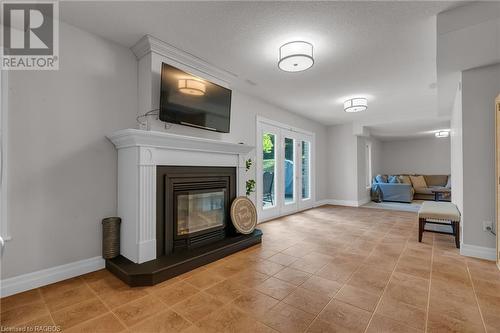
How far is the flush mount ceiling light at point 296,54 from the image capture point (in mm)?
2424

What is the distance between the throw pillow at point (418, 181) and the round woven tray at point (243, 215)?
7976 mm

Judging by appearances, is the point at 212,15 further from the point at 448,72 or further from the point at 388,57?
the point at 448,72

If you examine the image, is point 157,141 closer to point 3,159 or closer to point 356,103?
point 3,159

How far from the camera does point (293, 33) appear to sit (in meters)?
2.33

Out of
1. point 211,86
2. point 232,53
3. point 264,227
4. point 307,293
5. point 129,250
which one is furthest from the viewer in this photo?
point 264,227

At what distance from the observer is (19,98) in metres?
1.95

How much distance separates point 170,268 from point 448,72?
4.05 m

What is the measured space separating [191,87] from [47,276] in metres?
2.44

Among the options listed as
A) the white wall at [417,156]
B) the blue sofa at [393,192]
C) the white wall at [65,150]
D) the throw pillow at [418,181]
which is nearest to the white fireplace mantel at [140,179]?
the white wall at [65,150]

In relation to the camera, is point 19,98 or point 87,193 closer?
point 19,98

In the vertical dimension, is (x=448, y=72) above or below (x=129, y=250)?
above

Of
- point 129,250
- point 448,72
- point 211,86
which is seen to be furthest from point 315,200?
point 129,250

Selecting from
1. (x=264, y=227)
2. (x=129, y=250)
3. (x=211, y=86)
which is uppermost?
(x=211, y=86)

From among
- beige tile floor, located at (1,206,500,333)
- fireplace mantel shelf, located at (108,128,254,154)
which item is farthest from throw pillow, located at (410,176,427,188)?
fireplace mantel shelf, located at (108,128,254,154)
